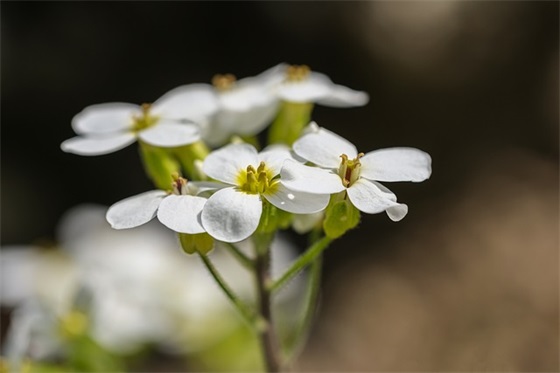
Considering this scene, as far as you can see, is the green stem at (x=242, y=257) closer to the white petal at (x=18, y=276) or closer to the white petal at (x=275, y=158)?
the white petal at (x=275, y=158)

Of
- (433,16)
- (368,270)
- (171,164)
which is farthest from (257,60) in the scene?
(171,164)

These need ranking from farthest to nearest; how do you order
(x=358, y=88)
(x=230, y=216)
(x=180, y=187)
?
(x=358, y=88)
(x=180, y=187)
(x=230, y=216)

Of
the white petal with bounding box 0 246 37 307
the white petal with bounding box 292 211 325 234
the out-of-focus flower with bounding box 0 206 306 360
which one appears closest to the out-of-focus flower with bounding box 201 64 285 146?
the white petal with bounding box 292 211 325 234

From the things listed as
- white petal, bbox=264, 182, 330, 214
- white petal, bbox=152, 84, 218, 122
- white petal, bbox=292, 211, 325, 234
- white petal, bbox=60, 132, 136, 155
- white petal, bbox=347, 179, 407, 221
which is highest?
white petal, bbox=347, 179, 407, 221

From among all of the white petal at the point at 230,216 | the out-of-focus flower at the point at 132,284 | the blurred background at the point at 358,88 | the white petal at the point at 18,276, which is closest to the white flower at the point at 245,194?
the white petal at the point at 230,216

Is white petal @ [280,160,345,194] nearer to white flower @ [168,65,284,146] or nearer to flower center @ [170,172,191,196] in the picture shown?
flower center @ [170,172,191,196]

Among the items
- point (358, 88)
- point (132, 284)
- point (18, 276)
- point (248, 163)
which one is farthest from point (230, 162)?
point (358, 88)

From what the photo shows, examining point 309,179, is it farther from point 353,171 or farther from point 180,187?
point 180,187
